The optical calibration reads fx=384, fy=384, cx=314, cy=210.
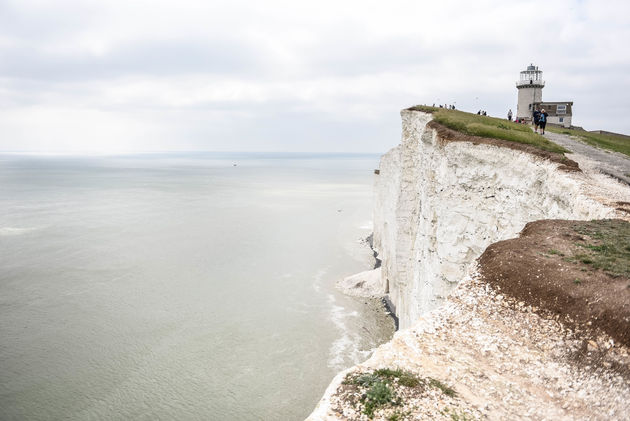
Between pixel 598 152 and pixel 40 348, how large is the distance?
40.4 metres

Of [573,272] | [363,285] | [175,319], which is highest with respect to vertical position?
[573,272]

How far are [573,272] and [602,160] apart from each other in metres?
16.6

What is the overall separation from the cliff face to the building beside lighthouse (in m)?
31.9

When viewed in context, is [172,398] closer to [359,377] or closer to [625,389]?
[359,377]

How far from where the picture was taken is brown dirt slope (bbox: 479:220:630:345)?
7879mm

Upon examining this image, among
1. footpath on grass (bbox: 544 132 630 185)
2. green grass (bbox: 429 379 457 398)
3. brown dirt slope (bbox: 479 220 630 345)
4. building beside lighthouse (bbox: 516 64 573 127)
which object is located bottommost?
green grass (bbox: 429 379 457 398)

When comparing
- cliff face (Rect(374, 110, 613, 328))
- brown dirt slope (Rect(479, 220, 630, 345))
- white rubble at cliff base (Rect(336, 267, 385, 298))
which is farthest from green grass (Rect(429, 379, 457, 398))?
white rubble at cliff base (Rect(336, 267, 385, 298))

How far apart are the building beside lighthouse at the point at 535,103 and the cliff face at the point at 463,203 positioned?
31.9 m

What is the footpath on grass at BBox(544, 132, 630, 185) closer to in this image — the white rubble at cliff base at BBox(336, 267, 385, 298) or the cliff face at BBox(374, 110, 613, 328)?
the cliff face at BBox(374, 110, 613, 328)

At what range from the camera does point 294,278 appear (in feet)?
143

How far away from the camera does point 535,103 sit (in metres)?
52.6

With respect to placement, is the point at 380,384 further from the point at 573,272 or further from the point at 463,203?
the point at 463,203

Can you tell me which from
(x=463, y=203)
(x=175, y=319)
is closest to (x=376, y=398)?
(x=463, y=203)

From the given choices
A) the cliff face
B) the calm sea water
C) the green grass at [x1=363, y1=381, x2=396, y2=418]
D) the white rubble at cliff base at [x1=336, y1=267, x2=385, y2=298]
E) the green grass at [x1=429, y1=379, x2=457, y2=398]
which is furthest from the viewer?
the white rubble at cliff base at [x1=336, y1=267, x2=385, y2=298]
